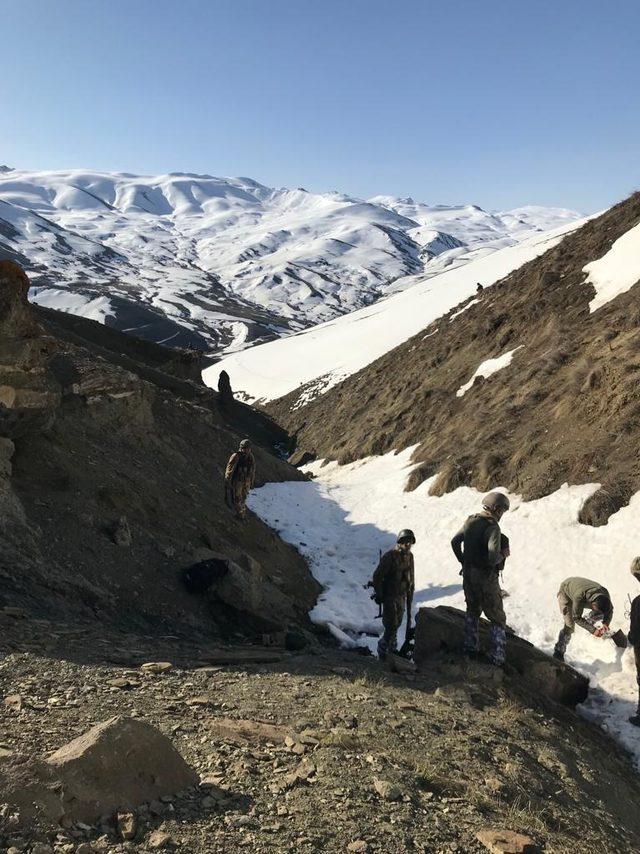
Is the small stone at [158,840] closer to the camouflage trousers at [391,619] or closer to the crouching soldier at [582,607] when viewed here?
the camouflage trousers at [391,619]

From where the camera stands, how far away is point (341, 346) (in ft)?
285

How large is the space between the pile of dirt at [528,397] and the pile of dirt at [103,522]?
7.66 metres

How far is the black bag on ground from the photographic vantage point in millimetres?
11203

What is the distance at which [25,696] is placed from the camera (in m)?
5.78

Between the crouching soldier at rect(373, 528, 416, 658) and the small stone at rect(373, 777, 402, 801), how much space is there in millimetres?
5662

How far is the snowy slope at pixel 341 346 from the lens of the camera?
7506 cm

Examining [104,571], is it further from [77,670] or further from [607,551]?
[607,551]

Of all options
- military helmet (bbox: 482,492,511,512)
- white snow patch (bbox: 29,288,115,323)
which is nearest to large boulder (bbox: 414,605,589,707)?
military helmet (bbox: 482,492,511,512)

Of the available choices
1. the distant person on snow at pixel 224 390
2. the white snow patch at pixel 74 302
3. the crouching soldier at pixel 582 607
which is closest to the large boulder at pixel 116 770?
the crouching soldier at pixel 582 607

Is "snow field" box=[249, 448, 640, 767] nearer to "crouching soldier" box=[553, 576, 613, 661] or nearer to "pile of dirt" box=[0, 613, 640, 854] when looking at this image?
"crouching soldier" box=[553, 576, 613, 661]

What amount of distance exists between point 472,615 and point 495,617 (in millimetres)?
363

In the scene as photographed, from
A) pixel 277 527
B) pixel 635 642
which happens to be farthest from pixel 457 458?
pixel 635 642

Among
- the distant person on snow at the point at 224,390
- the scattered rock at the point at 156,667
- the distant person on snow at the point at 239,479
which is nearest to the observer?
the scattered rock at the point at 156,667

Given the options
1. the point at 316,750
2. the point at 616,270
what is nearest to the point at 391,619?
the point at 316,750
